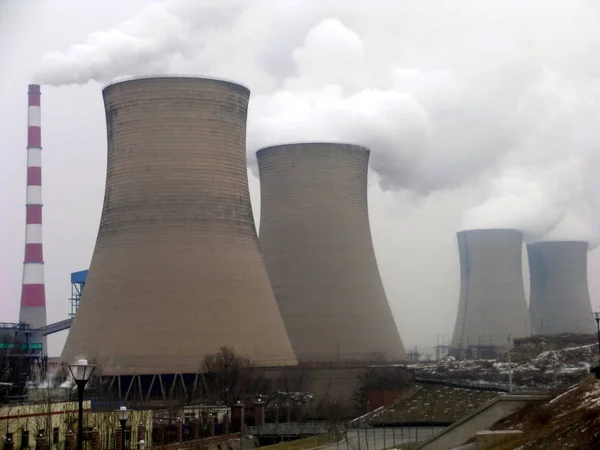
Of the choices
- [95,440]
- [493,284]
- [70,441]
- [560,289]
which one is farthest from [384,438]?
[560,289]

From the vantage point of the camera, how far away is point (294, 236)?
1302 inches

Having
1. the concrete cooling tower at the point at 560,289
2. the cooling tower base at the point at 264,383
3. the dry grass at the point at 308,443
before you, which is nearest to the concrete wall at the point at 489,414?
the dry grass at the point at 308,443

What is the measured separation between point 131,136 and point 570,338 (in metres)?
14.2

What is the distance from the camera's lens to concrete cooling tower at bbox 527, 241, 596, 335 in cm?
4097

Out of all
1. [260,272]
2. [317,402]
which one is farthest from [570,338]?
[260,272]

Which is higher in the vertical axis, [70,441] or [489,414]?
[489,414]

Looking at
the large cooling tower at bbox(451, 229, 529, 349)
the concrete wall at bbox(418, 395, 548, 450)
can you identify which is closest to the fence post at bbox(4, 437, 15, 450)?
the concrete wall at bbox(418, 395, 548, 450)

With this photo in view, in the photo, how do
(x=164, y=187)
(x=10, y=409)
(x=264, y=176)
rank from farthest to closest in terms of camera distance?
1. (x=264, y=176)
2. (x=164, y=187)
3. (x=10, y=409)

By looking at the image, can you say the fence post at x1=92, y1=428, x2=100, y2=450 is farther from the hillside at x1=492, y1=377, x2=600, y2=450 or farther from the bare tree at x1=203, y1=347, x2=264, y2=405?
the bare tree at x1=203, y1=347, x2=264, y2=405

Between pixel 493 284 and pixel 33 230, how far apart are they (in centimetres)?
1810

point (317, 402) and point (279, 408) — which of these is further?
point (317, 402)

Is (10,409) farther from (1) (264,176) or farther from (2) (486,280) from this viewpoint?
(2) (486,280)

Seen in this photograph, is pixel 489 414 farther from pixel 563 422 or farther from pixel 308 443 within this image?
pixel 308 443

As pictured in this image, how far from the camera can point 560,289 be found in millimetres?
41719
